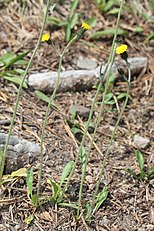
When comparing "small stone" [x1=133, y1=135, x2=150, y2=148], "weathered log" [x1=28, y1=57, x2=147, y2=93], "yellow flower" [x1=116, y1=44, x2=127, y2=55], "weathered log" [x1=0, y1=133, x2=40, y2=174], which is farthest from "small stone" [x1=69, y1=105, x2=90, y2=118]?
"yellow flower" [x1=116, y1=44, x2=127, y2=55]

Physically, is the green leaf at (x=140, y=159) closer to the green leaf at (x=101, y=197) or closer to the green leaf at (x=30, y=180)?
the green leaf at (x=101, y=197)

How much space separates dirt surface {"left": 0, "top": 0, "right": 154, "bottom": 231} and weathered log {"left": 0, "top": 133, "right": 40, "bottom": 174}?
2.7 inches

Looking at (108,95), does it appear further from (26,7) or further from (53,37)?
(26,7)

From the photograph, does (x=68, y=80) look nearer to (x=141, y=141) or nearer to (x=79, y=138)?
(x=79, y=138)

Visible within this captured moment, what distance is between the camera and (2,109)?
9.24 ft

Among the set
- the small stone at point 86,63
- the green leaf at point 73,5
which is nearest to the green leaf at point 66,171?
the small stone at point 86,63

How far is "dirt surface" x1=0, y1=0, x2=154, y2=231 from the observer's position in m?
2.40

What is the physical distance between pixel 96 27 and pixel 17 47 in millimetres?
660

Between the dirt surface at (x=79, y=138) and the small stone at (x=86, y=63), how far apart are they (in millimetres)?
37

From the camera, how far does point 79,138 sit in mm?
2857

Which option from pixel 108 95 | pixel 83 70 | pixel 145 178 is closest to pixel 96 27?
pixel 83 70

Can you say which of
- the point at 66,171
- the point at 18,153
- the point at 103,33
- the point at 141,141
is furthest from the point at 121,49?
the point at 103,33

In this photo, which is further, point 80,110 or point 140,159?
point 80,110

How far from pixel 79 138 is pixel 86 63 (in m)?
0.73
